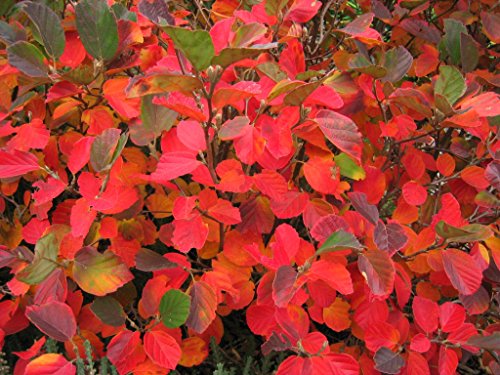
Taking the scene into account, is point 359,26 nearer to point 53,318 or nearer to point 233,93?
point 233,93

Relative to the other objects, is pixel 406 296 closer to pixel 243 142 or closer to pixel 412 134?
pixel 412 134

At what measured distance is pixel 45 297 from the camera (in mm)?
995

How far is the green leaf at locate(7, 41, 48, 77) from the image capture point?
941mm

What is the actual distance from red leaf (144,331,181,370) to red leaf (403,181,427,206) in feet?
1.65

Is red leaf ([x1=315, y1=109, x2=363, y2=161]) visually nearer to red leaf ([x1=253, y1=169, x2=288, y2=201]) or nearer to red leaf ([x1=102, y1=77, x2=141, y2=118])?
red leaf ([x1=253, y1=169, x2=288, y2=201])

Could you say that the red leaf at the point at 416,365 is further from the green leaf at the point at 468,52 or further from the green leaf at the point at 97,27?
the green leaf at the point at 97,27

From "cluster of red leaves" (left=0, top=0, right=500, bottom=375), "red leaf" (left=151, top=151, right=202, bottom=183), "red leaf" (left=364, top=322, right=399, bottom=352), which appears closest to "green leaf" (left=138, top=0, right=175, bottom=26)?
"cluster of red leaves" (left=0, top=0, right=500, bottom=375)

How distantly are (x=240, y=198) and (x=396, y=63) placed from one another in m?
0.39

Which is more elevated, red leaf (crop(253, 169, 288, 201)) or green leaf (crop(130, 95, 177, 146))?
green leaf (crop(130, 95, 177, 146))

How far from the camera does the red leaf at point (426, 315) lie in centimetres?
107

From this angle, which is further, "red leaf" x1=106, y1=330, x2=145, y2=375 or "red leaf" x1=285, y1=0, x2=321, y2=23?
"red leaf" x1=285, y1=0, x2=321, y2=23

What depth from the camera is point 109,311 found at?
41.3 inches

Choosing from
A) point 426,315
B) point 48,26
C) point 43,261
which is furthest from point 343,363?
point 48,26

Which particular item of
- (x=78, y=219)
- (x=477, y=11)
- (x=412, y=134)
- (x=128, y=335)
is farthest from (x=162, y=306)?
(x=477, y=11)
